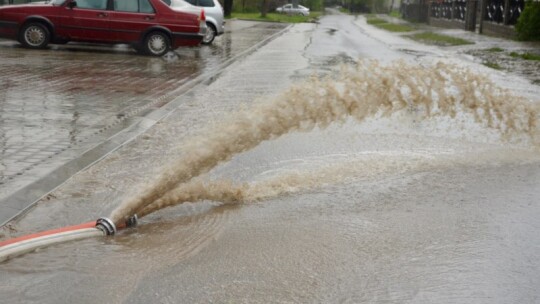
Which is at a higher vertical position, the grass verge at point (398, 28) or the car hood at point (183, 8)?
the car hood at point (183, 8)

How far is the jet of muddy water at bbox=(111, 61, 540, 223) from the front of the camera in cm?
611

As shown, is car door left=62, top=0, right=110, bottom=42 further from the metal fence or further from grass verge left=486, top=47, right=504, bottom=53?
the metal fence

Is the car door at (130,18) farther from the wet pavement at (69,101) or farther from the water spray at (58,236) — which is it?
the water spray at (58,236)

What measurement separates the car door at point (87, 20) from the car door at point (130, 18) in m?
0.22

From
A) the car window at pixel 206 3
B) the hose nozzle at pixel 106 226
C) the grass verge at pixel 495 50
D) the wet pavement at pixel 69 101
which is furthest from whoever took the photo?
the car window at pixel 206 3

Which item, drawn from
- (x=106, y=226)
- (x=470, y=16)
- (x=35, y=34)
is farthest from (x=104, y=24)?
(x=470, y=16)

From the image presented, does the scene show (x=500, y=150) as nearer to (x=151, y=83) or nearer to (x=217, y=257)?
(x=217, y=257)

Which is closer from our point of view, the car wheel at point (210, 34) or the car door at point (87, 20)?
the car door at point (87, 20)

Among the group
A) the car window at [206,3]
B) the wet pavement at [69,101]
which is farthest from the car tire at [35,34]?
the car window at [206,3]

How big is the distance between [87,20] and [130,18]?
1.05 metres

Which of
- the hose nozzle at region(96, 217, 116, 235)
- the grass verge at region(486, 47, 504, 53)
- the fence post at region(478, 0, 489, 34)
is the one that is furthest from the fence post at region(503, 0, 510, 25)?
the hose nozzle at region(96, 217, 116, 235)

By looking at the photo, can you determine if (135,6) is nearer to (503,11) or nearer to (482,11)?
(503,11)

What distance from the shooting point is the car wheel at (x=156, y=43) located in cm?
1920

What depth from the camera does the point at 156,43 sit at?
1922 cm
